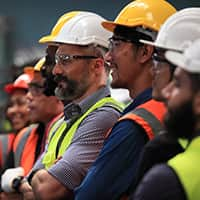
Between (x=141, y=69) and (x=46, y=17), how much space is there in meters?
6.07

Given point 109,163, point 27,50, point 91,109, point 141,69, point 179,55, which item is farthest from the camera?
point 27,50

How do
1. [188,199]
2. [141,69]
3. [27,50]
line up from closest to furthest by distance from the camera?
[188,199]
[141,69]
[27,50]

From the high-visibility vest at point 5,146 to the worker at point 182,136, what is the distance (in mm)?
3287

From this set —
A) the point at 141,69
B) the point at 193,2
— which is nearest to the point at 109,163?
the point at 141,69

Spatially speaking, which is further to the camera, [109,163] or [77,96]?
[77,96]

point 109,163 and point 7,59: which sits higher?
point 109,163

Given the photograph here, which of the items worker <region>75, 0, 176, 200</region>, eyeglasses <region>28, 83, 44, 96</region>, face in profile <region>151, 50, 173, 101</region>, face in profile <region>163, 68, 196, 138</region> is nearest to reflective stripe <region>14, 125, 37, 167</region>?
eyeglasses <region>28, 83, 44, 96</region>

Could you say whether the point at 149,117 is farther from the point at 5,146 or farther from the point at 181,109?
the point at 5,146

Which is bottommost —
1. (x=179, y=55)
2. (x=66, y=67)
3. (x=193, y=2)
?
(x=193, y=2)

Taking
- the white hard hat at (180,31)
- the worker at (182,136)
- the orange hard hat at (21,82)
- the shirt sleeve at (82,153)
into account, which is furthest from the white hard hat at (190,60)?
the orange hard hat at (21,82)

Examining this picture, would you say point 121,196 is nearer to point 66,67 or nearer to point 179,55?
point 179,55

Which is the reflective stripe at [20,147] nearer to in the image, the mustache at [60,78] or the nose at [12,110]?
the nose at [12,110]

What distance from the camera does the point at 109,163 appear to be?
125 inches

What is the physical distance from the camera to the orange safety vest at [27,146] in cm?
520
